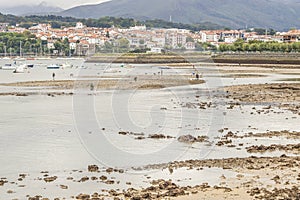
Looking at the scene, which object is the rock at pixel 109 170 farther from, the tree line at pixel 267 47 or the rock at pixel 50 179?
the tree line at pixel 267 47

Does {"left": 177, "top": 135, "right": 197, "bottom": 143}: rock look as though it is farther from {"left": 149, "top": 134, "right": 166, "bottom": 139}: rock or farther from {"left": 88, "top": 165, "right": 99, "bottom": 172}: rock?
{"left": 88, "top": 165, "right": 99, "bottom": 172}: rock

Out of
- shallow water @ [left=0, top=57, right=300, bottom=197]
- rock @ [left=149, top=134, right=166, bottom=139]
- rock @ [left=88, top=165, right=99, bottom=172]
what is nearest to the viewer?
rock @ [left=88, top=165, right=99, bottom=172]

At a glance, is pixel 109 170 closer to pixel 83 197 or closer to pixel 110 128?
pixel 83 197

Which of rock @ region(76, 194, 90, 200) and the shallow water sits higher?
rock @ region(76, 194, 90, 200)

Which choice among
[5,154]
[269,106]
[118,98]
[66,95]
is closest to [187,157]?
[5,154]

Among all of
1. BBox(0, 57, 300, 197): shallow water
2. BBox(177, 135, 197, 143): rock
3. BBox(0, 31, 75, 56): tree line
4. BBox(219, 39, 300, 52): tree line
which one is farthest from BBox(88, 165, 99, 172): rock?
BBox(0, 31, 75, 56): tree line

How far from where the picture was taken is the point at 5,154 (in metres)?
15.7

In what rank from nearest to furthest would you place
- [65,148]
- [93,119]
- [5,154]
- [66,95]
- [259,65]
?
[5,154], [65,148], [93,119], [66,95], [259,65]

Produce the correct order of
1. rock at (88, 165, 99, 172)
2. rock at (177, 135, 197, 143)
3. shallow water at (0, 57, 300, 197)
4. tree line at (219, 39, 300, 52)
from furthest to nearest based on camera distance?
tree line at (219, 39, 300, 52) < rock at (177, 135, 197, 143) < shallow water at (0, 57, 300, 197) < rock at (88, 165, 99, 172)

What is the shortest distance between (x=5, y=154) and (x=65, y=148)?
76.3 inches

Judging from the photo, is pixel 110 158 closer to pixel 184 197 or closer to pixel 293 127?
pixel 184 197

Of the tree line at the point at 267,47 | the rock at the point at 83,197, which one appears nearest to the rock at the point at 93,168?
the rock at the point at 83,197

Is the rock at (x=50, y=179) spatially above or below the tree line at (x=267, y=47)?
below

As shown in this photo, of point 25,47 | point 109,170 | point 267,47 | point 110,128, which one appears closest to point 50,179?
point 109,170
